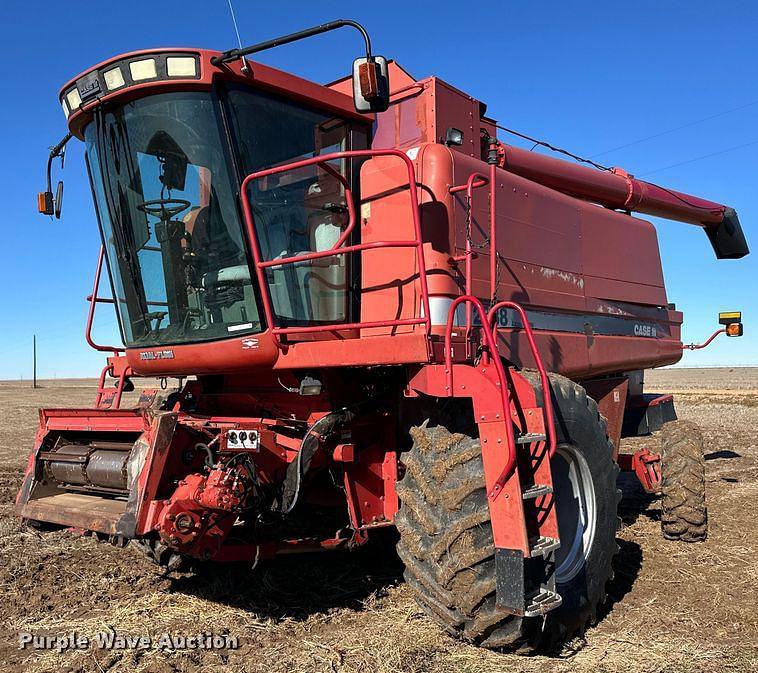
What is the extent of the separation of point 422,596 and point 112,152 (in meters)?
3.31

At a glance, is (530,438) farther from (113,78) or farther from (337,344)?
(113,78)

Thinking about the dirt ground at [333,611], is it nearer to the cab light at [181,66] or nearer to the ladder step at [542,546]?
the ladder step at [542,546]

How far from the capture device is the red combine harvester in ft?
12.3

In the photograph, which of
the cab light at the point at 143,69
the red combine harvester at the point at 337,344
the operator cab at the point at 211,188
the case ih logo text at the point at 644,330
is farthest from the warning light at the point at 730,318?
the cab light at the point at 143,69

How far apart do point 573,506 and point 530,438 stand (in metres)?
1.00

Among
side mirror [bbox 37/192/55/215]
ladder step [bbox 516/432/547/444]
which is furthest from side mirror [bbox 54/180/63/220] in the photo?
ladder step [bbox 516/432/547/444]

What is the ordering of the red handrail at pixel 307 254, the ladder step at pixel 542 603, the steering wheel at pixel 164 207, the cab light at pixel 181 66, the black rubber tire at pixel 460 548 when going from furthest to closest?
the steering wheel at pixel 164 207 → the cab light at pixel 181 66 → the red handrail at pixel 307 254 → the black rubber tire at pixel 460 548 → the ladder step at pixel 542 603

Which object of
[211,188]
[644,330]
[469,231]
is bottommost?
[644,330]

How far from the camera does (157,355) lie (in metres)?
4.74

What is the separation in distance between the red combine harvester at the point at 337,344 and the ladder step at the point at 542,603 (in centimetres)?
2

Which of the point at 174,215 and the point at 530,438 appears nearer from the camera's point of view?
the point at 530,438

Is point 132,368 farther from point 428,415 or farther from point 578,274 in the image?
point 578,274

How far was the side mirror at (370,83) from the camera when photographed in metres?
3.71

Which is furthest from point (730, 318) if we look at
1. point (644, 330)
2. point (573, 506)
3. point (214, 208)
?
point (214, 208)
